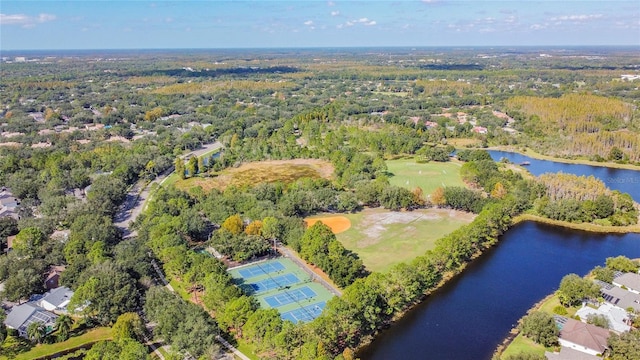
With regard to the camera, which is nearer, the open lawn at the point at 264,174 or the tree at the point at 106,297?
the tree at the point at 106,297

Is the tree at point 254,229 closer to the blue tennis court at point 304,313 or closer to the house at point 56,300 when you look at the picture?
the blue tennis court at point 304,313

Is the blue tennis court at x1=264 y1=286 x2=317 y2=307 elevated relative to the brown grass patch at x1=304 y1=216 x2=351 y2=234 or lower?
lower

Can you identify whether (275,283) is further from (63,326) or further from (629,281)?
(629,281)

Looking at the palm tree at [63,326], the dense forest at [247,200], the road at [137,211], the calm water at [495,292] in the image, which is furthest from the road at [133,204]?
the calm water at [495,292]

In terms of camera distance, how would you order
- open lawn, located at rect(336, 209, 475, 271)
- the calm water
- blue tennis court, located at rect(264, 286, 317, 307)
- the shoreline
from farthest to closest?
the shoreline < open lawn, located at rect(336, 209, 475, 271) < blue tennis court, located at rect(264, 286, 317, 307) < the calm water

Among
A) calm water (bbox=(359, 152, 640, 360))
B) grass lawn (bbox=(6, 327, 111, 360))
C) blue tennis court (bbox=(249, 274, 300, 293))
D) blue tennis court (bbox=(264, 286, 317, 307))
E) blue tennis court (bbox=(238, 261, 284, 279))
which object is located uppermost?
blue tennis court (bbox=(238, 261, 284, 279))

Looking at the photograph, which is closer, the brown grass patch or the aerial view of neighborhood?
the aerial view of neighborhood

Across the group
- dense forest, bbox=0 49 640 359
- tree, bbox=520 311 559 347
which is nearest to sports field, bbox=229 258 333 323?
dense forest, bbox=0 49 640 359

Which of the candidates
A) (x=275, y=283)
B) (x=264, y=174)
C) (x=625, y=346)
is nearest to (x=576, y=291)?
(x=625, y=346)

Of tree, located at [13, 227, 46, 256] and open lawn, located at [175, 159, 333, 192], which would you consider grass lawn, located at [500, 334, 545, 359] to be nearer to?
tree, located at [13, 227, 46, 256]
